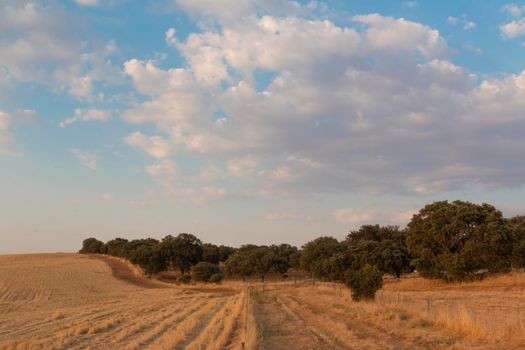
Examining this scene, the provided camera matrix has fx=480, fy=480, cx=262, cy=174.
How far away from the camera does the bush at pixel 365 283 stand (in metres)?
35.7

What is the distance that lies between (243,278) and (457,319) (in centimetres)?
8756

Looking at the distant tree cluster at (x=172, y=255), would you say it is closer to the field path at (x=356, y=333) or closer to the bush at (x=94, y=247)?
the bush at (x=94, y=247)

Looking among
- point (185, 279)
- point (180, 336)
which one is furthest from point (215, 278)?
point (180, 336)

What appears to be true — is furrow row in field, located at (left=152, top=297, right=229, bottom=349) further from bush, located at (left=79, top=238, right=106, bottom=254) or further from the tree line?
bush, located at (left=79, top=238, right=106, bottom=254)

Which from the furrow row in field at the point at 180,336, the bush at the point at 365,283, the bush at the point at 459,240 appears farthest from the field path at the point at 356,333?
the bush at the point at 459,240

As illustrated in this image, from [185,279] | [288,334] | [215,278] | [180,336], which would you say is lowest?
[288,334]

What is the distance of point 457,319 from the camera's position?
19453 millimetres

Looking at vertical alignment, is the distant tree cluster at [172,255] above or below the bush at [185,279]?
above

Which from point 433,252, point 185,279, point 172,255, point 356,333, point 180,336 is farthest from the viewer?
point 172,255

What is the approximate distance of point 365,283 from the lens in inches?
1407

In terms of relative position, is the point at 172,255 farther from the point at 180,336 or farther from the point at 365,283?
the point at 180,336

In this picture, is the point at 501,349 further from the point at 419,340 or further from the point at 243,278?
the point at 243,278

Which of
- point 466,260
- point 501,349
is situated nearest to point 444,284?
point 466,260

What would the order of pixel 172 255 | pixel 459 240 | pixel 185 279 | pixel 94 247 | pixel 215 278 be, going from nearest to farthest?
1. pixel 459 240
2. pixel 215 278
3. pixel 185 279
4. pixel 172 255
5. pixel 94 247
